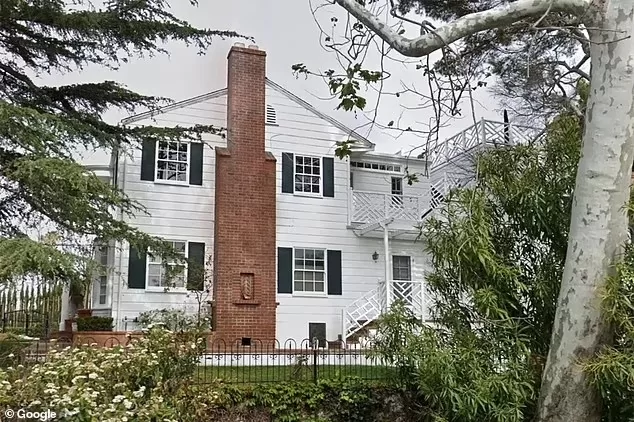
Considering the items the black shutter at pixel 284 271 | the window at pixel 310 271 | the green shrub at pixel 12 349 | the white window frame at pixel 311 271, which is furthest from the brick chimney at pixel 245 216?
the green shrub at pixel 12 349

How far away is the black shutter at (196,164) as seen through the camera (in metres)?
15.8

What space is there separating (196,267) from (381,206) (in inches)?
219

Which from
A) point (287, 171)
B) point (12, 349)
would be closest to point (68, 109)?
point (12, 349)

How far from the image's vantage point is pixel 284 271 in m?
16.1

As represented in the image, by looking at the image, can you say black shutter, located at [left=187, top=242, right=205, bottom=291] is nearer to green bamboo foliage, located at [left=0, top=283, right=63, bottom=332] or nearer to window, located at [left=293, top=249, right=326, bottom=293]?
window, located at [left=293, top=249, right=326, bottom=293]

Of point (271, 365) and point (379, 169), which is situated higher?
point (379, 169)

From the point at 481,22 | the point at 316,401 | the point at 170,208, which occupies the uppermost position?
the point at 481,22

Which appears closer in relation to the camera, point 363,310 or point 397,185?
point 363,310

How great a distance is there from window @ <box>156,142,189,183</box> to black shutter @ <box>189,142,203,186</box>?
0.34 feet

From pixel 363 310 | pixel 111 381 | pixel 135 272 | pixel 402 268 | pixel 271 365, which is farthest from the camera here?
pixel 402 268

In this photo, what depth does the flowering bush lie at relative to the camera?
522cm

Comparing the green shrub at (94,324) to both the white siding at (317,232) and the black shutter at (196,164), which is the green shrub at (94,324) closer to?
the black shutter at (196,164)

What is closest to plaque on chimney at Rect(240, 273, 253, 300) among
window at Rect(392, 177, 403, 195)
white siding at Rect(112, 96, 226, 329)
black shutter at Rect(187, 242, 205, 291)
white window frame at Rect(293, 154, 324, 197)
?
black shutter at Rect(187, 242, 205, 291)

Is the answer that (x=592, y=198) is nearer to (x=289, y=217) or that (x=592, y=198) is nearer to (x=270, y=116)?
(x=289, y=217)
